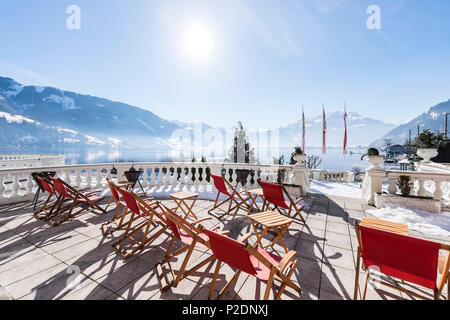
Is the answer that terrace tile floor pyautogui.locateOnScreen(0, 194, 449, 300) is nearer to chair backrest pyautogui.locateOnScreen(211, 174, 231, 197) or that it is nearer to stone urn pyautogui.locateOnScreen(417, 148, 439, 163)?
chair backrest pyautogui.locateOnScreen(211, 174, 231, 197)

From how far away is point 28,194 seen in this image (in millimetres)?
5598

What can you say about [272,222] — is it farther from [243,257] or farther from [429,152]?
[429,152]

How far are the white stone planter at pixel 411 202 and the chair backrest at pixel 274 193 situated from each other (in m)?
3.38

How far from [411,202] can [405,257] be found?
493cm

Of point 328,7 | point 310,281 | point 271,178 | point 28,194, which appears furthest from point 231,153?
point 310,281

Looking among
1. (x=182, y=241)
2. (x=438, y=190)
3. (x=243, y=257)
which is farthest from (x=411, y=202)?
(x=182, y=241)

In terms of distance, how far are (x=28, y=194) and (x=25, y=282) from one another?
15.8 feet

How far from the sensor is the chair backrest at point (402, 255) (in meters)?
1.63

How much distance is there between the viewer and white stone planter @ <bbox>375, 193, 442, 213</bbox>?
16.1 ft

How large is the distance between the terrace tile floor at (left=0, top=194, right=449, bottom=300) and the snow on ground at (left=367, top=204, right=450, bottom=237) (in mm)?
452

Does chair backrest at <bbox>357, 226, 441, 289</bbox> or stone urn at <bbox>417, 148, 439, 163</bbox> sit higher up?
stone urn at <bbox>417, 148, 439, 163</bbox>

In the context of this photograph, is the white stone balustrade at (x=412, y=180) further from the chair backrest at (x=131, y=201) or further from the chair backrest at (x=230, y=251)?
the chair backrest at (x=131, y=201)

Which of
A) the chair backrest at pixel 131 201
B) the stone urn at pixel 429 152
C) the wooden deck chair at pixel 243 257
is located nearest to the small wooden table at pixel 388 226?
the wooden deck chair at pixel 243 257

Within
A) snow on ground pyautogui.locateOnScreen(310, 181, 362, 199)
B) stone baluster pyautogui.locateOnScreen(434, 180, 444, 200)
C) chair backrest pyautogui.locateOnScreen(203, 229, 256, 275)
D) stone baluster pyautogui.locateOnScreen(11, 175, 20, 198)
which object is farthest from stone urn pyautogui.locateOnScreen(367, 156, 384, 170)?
stone baluster pyautogui.locateOnScreen(11, 175, 20, 198)
